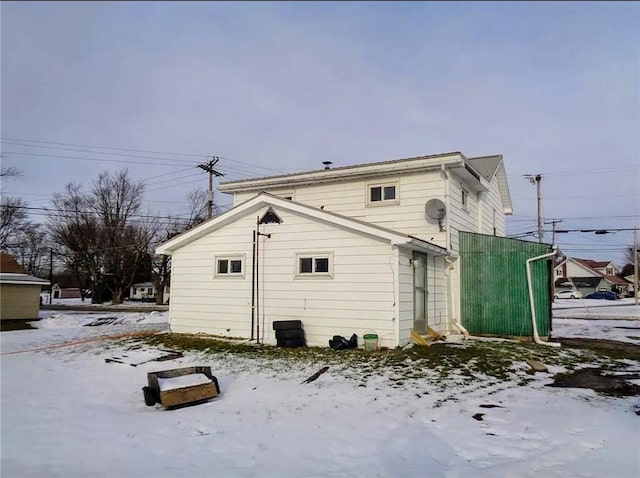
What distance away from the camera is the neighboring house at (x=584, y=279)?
65.1 metres

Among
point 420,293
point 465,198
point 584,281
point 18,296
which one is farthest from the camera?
point 584,281

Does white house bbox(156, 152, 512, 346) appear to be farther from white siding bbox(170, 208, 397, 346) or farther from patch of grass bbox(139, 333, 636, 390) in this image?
patch of grass bbox(139, 333, 636, 390)

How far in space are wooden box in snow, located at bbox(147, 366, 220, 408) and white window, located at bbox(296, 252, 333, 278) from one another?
14.7ft

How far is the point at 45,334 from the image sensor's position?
53.6 ft

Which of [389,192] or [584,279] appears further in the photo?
[584,279]

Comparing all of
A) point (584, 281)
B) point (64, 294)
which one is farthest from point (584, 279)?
point (64, 294)

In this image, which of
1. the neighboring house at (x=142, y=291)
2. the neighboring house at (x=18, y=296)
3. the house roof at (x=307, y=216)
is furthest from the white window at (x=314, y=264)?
the neighboring house at (x=142, y=291)

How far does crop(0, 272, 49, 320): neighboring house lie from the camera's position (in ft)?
73.7

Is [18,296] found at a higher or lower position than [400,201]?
lower

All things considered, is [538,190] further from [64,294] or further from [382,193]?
[64,294]

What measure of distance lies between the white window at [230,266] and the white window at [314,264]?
186 centimetres

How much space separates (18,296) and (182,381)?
801 inches

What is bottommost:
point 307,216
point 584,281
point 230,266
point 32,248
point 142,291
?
point 142,291

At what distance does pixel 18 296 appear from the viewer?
22.8 metres
